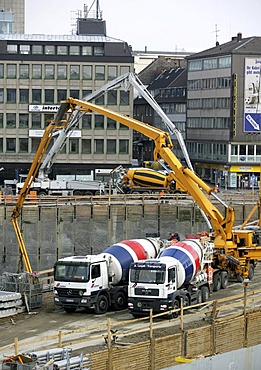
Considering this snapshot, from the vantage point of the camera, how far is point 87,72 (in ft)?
349

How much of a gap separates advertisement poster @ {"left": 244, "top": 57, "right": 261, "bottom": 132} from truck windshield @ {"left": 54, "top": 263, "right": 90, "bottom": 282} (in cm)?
7667

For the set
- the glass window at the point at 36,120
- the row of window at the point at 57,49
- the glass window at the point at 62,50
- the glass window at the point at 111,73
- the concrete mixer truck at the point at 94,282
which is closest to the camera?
the concrete mixer truck at the point at 94,282

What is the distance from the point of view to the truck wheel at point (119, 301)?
46594 mm

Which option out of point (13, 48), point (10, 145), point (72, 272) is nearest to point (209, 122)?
point (10, 145)

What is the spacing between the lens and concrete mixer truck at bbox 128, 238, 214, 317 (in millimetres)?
43938

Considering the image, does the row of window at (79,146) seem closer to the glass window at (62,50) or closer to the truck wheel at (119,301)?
the glass window at (62,50)

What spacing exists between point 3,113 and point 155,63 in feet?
225

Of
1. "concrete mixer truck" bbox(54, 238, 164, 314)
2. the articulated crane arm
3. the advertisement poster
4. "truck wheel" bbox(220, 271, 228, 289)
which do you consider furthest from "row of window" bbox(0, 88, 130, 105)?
"concrete mixer truck" bbox(54, 238, 164, 314)

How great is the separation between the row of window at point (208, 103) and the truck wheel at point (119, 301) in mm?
77455

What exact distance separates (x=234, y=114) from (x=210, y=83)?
9.17 meters

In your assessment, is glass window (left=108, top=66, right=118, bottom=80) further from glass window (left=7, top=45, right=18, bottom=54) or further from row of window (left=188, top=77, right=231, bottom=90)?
row of window (left=188, top=77, right=231, bottom=90)

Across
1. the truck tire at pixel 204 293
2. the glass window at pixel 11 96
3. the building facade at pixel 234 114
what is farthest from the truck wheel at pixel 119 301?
the building facade at pixel 234 114

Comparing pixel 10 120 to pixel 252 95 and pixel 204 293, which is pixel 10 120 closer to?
pixel 252 95

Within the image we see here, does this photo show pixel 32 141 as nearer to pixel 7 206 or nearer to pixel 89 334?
pixel 7 206
